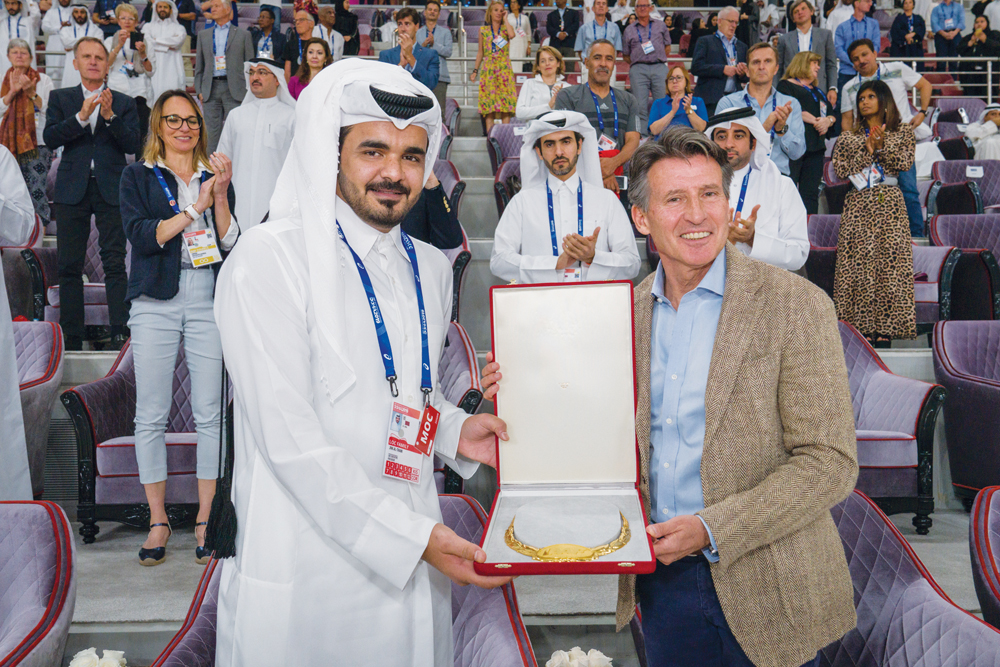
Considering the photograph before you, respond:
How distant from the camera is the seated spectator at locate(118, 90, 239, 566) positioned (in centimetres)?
325

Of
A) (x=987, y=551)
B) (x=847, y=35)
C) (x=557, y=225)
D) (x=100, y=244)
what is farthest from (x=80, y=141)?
(x=847, y=35)

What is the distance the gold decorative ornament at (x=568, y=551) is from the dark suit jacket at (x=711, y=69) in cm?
645

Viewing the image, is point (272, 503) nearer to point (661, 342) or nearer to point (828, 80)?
point (661, 342)

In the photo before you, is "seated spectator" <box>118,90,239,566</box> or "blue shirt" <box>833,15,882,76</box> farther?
"blue shirt" <box>833,15,882,76</box>

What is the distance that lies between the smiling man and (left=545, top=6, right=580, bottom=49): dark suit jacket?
9.49m

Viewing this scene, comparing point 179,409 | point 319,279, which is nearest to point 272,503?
point 319,279

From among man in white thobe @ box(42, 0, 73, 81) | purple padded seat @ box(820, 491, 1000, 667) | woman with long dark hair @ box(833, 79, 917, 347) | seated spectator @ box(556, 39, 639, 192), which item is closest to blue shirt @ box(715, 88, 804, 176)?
woman with long dark hair @ box(833, 79, 917, 347)

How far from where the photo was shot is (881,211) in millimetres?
4852

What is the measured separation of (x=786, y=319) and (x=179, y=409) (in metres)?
3.43

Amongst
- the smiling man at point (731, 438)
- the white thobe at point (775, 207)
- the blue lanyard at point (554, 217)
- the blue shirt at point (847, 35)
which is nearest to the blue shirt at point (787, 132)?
the white thobe at point (775, 207)

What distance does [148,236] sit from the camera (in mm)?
3232

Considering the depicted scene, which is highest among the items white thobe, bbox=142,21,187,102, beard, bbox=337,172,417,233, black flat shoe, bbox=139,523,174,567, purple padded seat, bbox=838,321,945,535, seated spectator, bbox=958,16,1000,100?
seated spectator, bbox=958,16,1000,100

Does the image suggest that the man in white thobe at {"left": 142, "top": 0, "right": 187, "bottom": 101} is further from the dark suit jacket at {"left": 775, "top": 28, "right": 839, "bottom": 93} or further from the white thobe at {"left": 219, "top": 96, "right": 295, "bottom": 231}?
the dark suit jacket at {"left": 775, "top": 28, "right": 839, "bottom": 93}

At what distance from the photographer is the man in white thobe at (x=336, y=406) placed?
1475 mm
